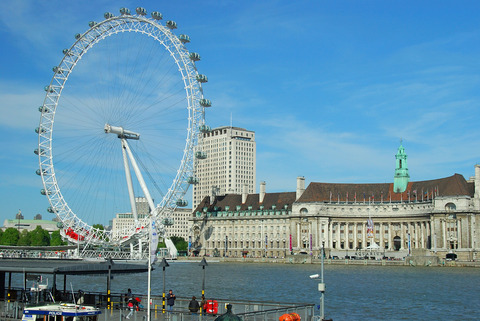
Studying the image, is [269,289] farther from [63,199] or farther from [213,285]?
[63,199]

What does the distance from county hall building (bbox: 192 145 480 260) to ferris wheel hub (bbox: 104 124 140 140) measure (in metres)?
76.5

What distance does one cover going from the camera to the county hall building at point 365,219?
158m

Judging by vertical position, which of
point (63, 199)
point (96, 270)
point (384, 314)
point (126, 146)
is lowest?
point (384, 314)

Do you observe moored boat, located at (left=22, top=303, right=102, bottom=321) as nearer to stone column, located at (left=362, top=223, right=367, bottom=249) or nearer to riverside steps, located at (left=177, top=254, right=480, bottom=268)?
riverside steps, located at (left=177, top=254, right=480, bottom=268)

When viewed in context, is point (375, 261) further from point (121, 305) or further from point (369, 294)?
point (121, 305)

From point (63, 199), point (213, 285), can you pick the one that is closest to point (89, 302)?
point (213, 285)

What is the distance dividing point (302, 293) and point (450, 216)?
96006mm

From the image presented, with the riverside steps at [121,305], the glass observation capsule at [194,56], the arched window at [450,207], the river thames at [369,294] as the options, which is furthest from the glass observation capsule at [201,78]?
the arched window at [450,207]

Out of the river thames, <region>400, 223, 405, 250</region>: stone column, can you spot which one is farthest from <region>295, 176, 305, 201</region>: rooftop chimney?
the river thames

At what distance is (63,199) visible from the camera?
11156 centimetres

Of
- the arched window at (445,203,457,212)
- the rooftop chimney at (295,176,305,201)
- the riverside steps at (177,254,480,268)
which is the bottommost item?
the riverside steps at (177,254,480,268)

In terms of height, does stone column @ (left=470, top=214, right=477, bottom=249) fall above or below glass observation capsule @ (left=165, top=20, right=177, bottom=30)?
below

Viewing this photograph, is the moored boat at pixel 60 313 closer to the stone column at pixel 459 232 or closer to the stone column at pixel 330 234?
the stone column at pixel 459 232

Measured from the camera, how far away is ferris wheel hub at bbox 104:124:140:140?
321ft
